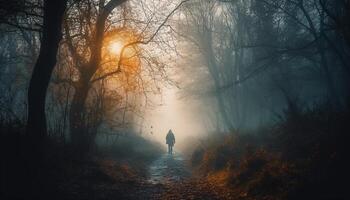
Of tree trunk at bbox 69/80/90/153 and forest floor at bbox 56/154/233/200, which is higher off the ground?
tree trunk at bbox 69/80/90/153

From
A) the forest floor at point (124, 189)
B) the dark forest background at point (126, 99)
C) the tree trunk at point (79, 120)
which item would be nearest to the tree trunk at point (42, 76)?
the dark forest background at point (126, 99)

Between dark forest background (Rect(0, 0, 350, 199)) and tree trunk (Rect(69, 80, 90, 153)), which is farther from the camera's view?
tree trunk (Rect(69, 80, 90, 153))

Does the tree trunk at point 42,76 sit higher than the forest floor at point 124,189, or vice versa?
the tree trunk at point 42,76

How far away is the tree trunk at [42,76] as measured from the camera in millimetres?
8188

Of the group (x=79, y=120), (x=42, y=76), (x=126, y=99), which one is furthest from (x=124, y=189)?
(x=126, y=99)

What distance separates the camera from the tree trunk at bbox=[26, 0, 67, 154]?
819cm

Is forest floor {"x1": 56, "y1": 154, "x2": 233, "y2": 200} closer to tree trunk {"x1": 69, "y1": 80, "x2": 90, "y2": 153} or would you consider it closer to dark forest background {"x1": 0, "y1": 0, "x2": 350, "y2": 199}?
dark forest background {"x1": 0, "y1": 0, "x2": 350, "y2": 199}

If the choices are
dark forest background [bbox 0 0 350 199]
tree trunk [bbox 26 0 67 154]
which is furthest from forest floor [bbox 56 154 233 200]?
tree trunk [bbox 26 0 67 154]

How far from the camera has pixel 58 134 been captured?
1198 centimetres

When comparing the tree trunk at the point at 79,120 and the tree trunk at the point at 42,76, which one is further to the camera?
the tree trunk at the point at 79,120

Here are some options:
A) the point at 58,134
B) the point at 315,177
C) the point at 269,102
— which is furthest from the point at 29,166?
the point at 269,102

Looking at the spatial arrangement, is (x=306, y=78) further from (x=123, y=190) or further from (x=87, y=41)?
(x=123, y=190)

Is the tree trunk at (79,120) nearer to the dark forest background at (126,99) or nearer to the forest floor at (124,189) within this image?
the dark forest background at (126,99)

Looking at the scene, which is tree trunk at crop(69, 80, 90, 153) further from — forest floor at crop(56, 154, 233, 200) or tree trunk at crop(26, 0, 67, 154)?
tree trunk at crop(26, 0, 67, 154)
